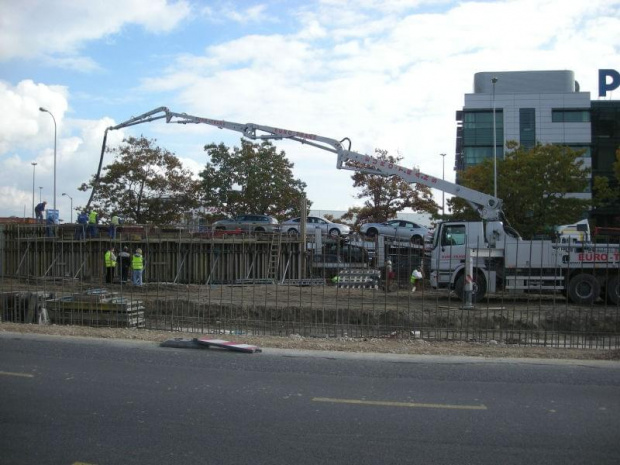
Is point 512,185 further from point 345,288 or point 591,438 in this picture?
point 591,438

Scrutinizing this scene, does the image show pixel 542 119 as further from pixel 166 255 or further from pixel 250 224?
pixel 166 255

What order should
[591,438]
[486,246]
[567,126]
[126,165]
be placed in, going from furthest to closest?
[567,126] < [126,165] < [486,246] < [591,438]

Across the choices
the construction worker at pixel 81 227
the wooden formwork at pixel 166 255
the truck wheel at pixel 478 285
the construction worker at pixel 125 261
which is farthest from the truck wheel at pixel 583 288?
the construction worker at pixel 81 227

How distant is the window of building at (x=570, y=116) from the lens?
2255 inches

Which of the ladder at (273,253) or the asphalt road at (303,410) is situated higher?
the ladder at (273,253)

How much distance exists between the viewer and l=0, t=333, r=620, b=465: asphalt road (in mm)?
5367

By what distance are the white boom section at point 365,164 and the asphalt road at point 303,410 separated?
11.5m

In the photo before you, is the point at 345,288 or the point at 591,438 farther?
the point at 345,288

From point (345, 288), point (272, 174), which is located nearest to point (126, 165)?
point (272, 174)

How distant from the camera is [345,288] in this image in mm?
23469

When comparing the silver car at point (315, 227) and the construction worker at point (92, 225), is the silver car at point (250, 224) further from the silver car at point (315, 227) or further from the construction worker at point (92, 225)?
the construction worker at point (92, 225)

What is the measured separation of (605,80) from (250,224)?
140ft

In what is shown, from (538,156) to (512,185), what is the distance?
2.25 metres

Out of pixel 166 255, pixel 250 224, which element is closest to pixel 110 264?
pixel 166 255
